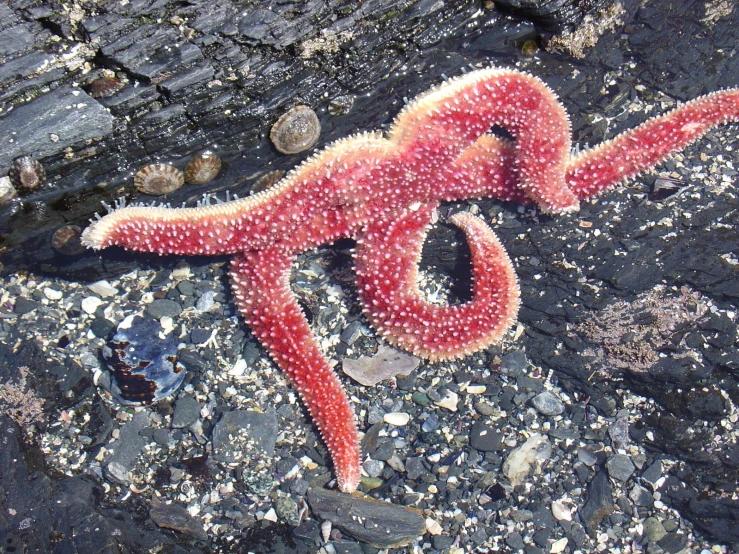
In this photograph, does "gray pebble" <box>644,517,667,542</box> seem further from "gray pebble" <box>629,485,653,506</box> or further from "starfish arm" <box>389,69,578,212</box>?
"starfish arm" <box>389,69,578,212</box>

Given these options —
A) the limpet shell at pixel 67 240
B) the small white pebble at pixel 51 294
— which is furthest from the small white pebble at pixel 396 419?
the small white pebble at pixel 51 294

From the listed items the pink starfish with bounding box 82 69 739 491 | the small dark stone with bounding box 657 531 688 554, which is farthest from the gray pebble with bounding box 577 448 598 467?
the pink starfish with bounding box 82 69 739 491

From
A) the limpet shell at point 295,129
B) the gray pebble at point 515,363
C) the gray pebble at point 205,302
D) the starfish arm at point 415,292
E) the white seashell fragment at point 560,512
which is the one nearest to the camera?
the limpet shell at point 295,129

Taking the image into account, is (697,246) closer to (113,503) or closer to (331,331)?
(331,331)

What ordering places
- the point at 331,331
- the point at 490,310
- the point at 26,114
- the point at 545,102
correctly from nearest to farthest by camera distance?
the point at 26,114, the point at 545,102, the point at 490,310, the point at 331,331

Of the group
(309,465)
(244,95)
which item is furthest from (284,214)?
(309,465)

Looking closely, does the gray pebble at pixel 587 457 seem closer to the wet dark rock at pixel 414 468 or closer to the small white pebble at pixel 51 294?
the wet dark rock at pixel 414 468
